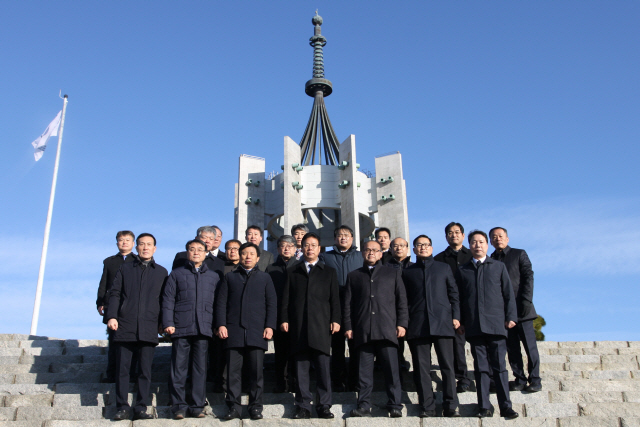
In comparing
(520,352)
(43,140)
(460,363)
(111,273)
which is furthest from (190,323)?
(43,140)

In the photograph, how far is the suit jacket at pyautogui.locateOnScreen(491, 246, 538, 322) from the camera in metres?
5.85

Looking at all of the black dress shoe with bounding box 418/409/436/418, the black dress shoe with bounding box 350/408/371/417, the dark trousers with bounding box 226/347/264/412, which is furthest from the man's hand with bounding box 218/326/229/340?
the black dress shoe with bounding box 418/409/436/418

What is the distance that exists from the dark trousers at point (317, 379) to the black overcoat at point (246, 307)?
1.26ft

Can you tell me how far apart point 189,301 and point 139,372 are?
29.9 inches

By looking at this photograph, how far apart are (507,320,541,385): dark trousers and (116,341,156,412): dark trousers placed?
3.51m

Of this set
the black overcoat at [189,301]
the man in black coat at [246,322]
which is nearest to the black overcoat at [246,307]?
the man in black coat at [246,322]

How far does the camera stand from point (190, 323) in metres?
5.16

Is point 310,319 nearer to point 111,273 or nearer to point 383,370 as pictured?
point 383,370

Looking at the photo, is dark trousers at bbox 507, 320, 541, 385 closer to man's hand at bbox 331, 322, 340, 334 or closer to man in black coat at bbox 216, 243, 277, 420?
man's hand at bbox 331, 322, 340, 334

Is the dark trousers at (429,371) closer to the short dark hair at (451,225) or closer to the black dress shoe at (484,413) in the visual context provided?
the black dress shoe at (484,413)

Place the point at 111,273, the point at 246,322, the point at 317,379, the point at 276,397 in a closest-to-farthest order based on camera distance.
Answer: the point at 317,379 < the point at 246,322 < the point at 276,397 < the point at 111,273

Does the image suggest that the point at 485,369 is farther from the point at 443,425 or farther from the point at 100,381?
the point at 100,381

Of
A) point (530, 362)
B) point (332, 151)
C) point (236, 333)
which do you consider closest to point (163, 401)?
point (236, 333)

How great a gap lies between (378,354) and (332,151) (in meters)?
20.6
